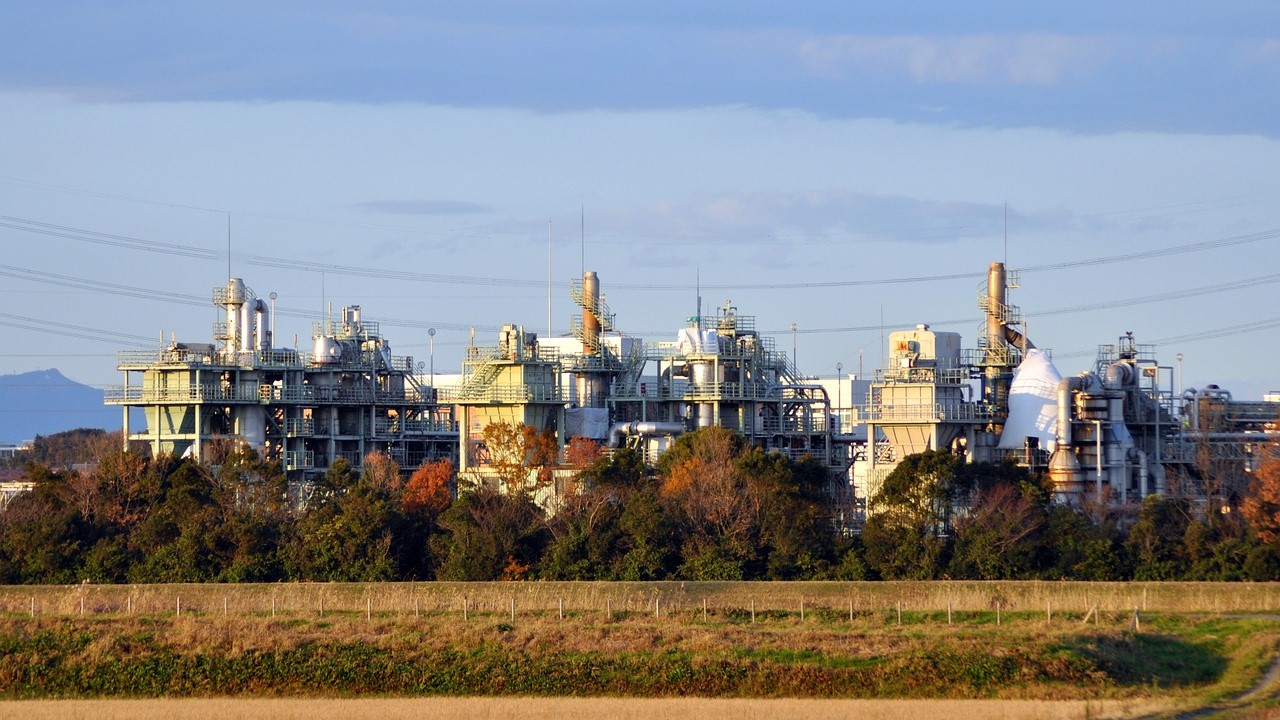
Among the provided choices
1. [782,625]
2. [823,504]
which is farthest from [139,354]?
[782,625]

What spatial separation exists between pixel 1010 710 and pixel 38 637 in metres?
28.8

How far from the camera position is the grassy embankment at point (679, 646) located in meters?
51.0

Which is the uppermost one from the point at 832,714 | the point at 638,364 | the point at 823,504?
the point at 638,364

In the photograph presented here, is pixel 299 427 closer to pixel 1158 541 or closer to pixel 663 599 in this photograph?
pixel 663 599

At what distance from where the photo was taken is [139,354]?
3597 inches

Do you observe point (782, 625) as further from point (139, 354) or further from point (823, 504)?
point (139, 354)

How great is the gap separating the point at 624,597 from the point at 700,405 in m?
26.5

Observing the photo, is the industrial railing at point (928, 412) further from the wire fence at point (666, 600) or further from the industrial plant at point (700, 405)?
the wire fence at point (666, 600)

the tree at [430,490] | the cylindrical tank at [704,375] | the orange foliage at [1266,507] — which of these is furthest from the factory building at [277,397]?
the orange foliage at [1266,507]

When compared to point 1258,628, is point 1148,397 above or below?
above

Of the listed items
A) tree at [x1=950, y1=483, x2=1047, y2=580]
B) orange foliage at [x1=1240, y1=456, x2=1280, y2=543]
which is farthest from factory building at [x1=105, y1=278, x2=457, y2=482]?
orange foliage at [x1=1240, y1=456, x2=1280, y2=543]

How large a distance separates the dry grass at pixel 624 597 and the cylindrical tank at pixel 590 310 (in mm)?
31279

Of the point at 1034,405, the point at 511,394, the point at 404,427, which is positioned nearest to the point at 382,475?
the point at 511,394

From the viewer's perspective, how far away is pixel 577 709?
4888 cm
